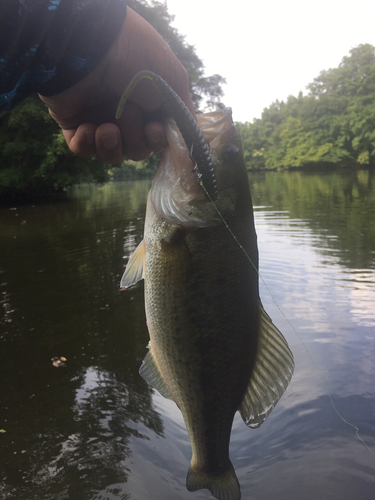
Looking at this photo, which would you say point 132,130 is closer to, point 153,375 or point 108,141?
point 108,141

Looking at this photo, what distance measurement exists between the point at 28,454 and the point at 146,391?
1420 mm

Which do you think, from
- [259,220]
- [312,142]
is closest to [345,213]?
[259,220]

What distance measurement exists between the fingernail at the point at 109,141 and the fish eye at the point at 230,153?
0.59 meters

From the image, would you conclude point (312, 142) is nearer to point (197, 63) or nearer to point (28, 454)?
point (197, 63)

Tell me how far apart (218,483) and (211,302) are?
1.09m

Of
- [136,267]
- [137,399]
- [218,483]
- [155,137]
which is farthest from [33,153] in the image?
[218,483]

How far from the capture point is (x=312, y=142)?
69312 mm

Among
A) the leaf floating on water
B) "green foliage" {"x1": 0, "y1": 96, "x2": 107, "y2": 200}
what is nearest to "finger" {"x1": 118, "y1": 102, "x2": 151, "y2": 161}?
the leaf floating on water

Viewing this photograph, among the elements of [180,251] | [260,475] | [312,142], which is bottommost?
[260,475]

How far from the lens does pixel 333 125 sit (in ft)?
210

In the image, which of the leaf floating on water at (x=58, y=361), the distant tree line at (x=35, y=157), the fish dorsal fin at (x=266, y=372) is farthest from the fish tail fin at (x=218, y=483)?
the distant tree line at (x=35, y=157)

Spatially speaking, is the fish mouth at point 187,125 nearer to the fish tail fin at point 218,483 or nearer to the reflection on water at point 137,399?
the fish tail fin at point 218,483

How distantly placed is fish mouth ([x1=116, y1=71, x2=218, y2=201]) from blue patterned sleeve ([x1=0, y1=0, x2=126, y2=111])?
1.47 feet

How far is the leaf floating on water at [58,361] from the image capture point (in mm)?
4934
